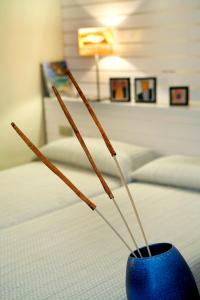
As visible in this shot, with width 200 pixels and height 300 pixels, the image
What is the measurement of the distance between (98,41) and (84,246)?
6.31 ft

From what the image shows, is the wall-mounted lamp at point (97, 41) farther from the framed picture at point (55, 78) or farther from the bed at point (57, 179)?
the bed at point (57, 179)

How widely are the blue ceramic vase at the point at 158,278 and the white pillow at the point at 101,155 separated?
170 cm

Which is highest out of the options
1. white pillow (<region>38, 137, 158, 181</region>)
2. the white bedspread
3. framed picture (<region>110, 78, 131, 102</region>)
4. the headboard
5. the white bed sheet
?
framed picture (<region>110, 78, 131, 102</region>)

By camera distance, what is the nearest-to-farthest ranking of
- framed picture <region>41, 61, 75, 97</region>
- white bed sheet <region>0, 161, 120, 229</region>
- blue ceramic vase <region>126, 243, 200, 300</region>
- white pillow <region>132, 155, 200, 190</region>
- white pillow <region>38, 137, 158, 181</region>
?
blue ceramic vase <region>126, 243, 200, 300</region> → white bed sheet <region>0, 161, 120, 229</region> → white pillow <region>132, 155, 200, 190</region> → white pillow <region>38, 137, 158, 181</region> → framed picture <region>41, 61, 75, 97</region>

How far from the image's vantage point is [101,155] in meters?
3.07

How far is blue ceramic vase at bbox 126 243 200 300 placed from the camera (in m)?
1.19

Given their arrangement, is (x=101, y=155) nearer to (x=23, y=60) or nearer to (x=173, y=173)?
(x=173, y=173)

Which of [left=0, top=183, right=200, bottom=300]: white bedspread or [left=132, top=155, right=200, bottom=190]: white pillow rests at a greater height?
[left=132, top=155, right=200, bottom=190]: white pillow

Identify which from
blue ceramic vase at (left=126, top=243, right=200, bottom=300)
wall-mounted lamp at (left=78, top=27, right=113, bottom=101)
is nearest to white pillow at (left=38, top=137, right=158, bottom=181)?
wall-mounted lamp at (left=78, top=27, right=113, bottom=101)

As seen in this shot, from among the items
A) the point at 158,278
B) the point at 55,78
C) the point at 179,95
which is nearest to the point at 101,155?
the point at 179,95

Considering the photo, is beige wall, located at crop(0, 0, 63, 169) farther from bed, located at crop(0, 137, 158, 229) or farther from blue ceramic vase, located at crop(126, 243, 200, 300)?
blue ceramic vase, located at crop(126, 243, 200, 300)

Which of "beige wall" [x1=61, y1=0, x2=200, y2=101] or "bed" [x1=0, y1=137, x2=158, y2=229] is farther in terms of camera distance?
"beige wall" [x1=61, y1=0, x2=200, y2=101]

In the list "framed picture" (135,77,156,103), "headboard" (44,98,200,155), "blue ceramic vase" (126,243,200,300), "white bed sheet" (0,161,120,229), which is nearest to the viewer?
"blue ceramic vase" (126,243,200,300)

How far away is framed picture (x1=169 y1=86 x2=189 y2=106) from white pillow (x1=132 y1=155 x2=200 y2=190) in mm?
469
